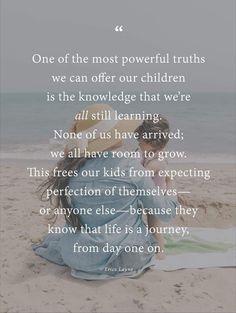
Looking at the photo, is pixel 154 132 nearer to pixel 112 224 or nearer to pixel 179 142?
pixel 112 224

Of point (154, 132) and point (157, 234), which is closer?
point (157, 234)

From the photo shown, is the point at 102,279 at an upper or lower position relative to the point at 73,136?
lower

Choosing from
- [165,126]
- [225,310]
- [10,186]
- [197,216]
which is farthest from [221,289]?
[10,186]

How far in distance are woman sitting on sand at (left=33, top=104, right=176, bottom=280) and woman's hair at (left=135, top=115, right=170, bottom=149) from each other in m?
0.38

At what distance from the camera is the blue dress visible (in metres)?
3.14

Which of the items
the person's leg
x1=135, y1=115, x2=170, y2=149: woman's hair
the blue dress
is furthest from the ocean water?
the blue dress

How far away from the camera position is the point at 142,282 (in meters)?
A: 3.19

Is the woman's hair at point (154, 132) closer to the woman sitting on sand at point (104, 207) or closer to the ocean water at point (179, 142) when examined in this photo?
the woman sitting on sand at point (104, 207)

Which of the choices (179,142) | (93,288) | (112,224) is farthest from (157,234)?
(179,142)

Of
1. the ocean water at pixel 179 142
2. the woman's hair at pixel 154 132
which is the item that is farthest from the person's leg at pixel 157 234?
the ocean water at pixel 179 142

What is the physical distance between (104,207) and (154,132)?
0.68 meters

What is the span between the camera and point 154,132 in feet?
11.8

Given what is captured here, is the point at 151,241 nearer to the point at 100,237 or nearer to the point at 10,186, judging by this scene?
the point at 100,237

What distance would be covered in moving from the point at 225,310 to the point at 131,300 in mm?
501
